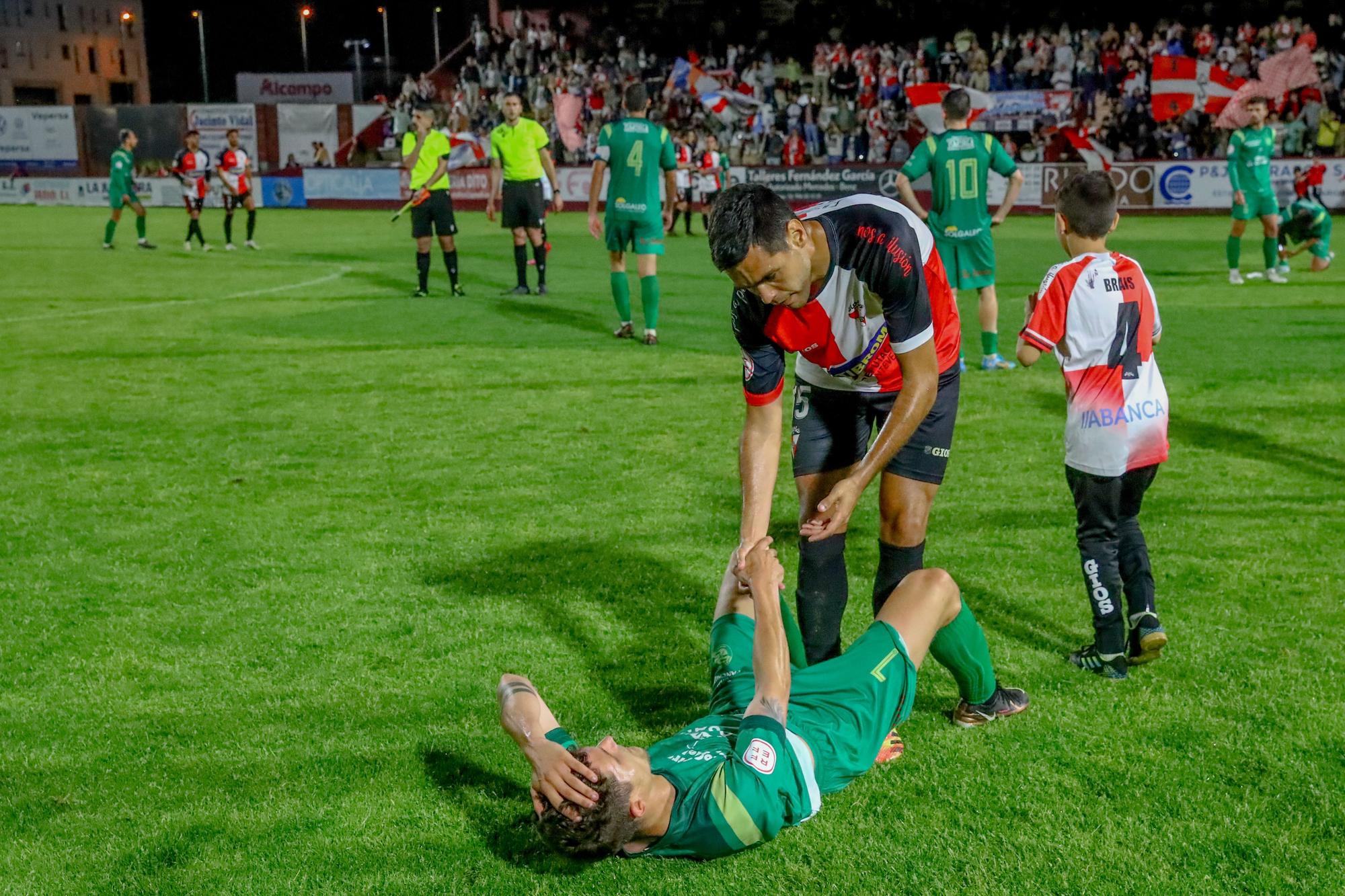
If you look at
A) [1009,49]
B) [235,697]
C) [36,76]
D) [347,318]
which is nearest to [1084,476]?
[235,697]

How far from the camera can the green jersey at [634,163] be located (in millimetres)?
11445

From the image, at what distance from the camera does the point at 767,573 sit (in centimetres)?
322

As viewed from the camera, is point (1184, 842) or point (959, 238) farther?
point (959, 238)

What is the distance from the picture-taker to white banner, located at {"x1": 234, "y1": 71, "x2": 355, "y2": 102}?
52.7 meters

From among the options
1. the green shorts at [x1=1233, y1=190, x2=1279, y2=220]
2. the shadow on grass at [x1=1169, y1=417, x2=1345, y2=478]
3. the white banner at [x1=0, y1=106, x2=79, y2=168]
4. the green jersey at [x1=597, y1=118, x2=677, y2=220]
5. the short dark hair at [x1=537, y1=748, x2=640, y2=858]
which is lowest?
the shadow on grass at [x1=1169, y1=417, x2=1345, y2=478]

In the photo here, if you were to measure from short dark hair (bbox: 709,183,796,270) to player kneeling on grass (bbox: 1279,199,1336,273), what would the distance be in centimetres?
1432

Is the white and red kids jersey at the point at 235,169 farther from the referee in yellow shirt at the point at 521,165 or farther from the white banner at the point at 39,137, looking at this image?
the white banner at the point at 39,137

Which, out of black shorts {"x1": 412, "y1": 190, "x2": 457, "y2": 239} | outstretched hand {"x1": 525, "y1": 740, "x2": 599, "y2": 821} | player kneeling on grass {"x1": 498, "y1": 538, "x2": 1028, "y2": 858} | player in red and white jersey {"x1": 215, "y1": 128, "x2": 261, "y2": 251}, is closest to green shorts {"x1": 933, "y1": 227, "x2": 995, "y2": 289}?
black shorts {"x1": 412, "y1": 190, "x2": 457, "y2": 239}

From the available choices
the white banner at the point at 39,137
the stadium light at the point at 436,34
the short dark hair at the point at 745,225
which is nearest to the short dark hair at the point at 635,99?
the short dark hair at the point at 745,225

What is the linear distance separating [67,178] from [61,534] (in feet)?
127

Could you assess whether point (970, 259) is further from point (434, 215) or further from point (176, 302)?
point (176, 302)

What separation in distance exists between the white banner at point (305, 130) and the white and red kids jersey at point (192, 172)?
19648 mm

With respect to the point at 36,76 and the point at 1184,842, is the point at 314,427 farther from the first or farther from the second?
the point at 36,76

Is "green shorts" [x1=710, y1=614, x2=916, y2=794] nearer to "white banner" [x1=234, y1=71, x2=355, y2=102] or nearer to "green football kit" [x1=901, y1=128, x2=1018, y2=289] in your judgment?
"green football kit" [x1=901, y1=128, x2=1018, y2=289]
